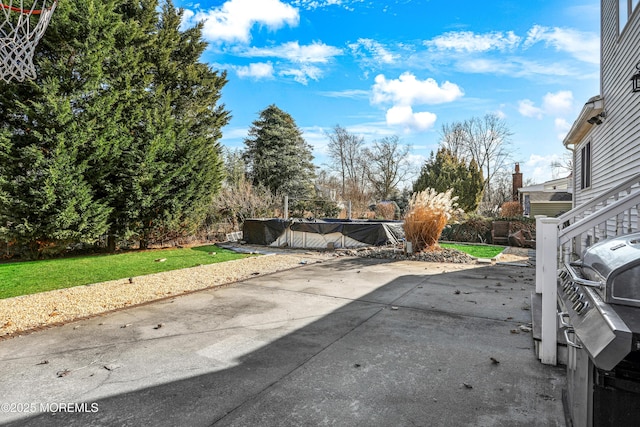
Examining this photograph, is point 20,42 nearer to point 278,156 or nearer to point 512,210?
point 278,156

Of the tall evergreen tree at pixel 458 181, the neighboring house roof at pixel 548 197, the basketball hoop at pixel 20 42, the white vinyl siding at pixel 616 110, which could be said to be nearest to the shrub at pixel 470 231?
the white vinyl siding at pixel 616 110

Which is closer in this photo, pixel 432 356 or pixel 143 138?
pixel 432 356

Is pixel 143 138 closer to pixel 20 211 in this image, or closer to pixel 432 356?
pixel 20 211

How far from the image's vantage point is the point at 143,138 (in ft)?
34.8

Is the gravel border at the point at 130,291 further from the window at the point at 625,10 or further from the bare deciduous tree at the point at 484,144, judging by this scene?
the bare deciduous tree at the point at 484,144

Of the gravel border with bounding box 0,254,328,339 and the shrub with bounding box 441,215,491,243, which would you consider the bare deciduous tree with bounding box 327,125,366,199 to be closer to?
the shrub with bounding box 441,215,491,243

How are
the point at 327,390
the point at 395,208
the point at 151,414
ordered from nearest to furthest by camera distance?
1. the point at 151,414
2. the point at 327,390
3. the point at 395,208

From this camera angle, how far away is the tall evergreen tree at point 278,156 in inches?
878

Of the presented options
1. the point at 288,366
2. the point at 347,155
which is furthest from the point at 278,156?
the point at 288,366

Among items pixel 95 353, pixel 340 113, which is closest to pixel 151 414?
pixel 95 353

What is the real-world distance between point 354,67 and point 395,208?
12.6m

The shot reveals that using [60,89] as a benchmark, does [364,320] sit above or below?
below

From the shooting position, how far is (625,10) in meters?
5.58

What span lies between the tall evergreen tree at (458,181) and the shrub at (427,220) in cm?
1151
